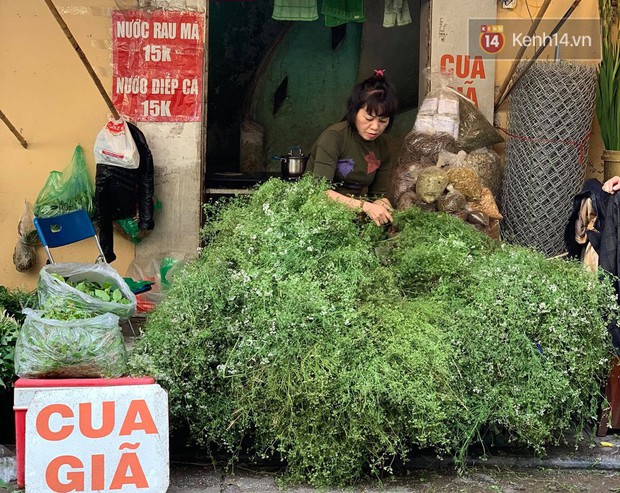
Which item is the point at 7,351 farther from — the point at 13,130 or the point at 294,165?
the point at 294,165

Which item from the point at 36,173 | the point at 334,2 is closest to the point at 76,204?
the point at 36,173

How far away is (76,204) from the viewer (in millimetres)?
6938

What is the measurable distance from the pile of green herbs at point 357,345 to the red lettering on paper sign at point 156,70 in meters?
2.27

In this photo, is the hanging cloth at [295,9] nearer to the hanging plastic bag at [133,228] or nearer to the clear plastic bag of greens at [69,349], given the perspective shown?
the hanging plastic bag at [133,228]

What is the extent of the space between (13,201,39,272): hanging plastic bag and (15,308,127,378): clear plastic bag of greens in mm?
2393

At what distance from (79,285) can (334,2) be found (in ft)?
10.9

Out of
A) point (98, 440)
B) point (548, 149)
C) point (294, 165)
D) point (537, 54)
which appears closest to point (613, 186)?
point (548, 149)

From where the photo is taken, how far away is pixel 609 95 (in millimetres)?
6602

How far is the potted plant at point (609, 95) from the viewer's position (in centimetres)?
654

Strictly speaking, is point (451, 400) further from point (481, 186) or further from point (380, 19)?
point (380, 19)

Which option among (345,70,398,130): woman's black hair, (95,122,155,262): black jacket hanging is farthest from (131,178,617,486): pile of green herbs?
(95,122,155,262): black jacket hanging

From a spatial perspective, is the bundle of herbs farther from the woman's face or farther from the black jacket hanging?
the woman's face

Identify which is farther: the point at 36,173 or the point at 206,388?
the point at 36,173

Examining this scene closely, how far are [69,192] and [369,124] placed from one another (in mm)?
2406
